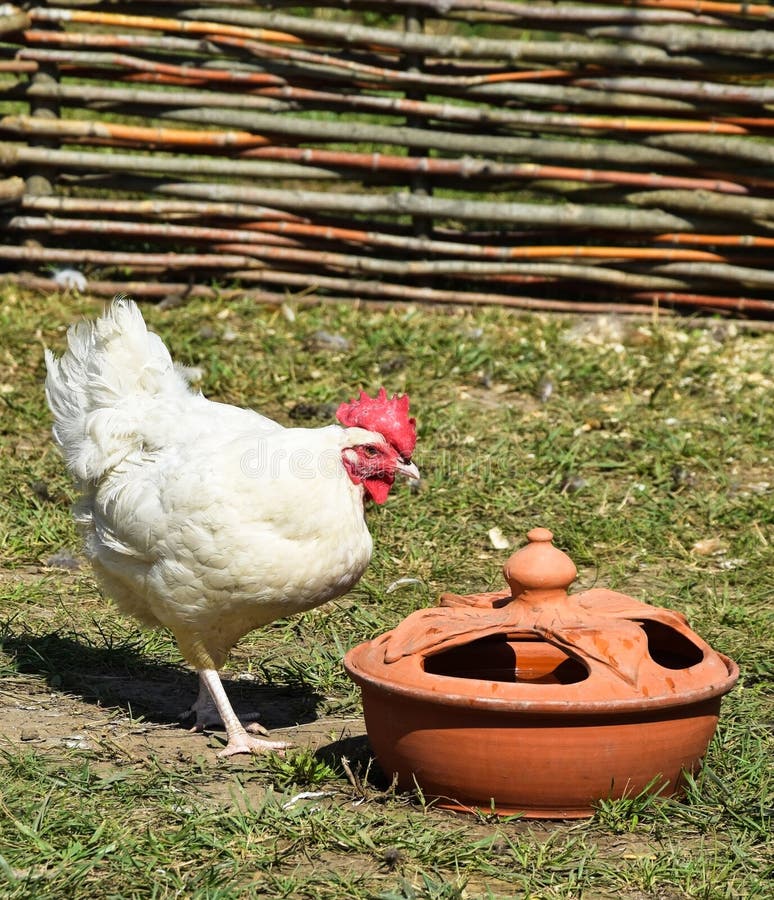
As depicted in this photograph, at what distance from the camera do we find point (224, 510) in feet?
11.6

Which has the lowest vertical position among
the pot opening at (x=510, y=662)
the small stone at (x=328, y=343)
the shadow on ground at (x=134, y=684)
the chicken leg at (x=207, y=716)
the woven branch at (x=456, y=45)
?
the shadow on ground at (x=134, y=684)

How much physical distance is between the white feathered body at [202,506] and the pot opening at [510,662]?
0.39 metres

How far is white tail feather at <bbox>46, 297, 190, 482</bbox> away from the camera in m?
3.97

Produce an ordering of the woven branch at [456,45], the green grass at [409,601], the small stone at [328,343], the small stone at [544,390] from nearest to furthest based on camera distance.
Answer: the green grass at [409,601], the small stone at [544,390], the small stone at [328,343], the woven branch at [456,45]

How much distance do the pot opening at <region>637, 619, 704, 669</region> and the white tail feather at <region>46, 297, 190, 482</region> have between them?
5.59 feet

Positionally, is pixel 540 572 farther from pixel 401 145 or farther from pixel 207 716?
pixel 401 145

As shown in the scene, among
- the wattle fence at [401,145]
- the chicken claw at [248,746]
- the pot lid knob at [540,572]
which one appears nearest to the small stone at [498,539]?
the chicken claw at [248,746]

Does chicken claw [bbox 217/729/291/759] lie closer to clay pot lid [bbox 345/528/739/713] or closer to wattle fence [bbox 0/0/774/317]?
clay pot lid [bbox 345/528/739/713]

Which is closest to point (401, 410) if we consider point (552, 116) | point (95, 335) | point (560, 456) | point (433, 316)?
point (95, 335)

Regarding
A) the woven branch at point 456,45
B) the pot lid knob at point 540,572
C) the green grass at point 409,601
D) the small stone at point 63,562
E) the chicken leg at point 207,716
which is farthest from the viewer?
the woven branch at point 456,45

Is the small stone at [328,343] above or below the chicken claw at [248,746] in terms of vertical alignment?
above

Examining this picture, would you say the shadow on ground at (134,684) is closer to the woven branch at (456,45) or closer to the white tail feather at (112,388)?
the white tail feather at (112,388)

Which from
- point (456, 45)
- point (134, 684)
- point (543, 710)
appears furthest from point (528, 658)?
point (456, 45)

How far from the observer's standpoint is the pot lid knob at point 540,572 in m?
3.21
